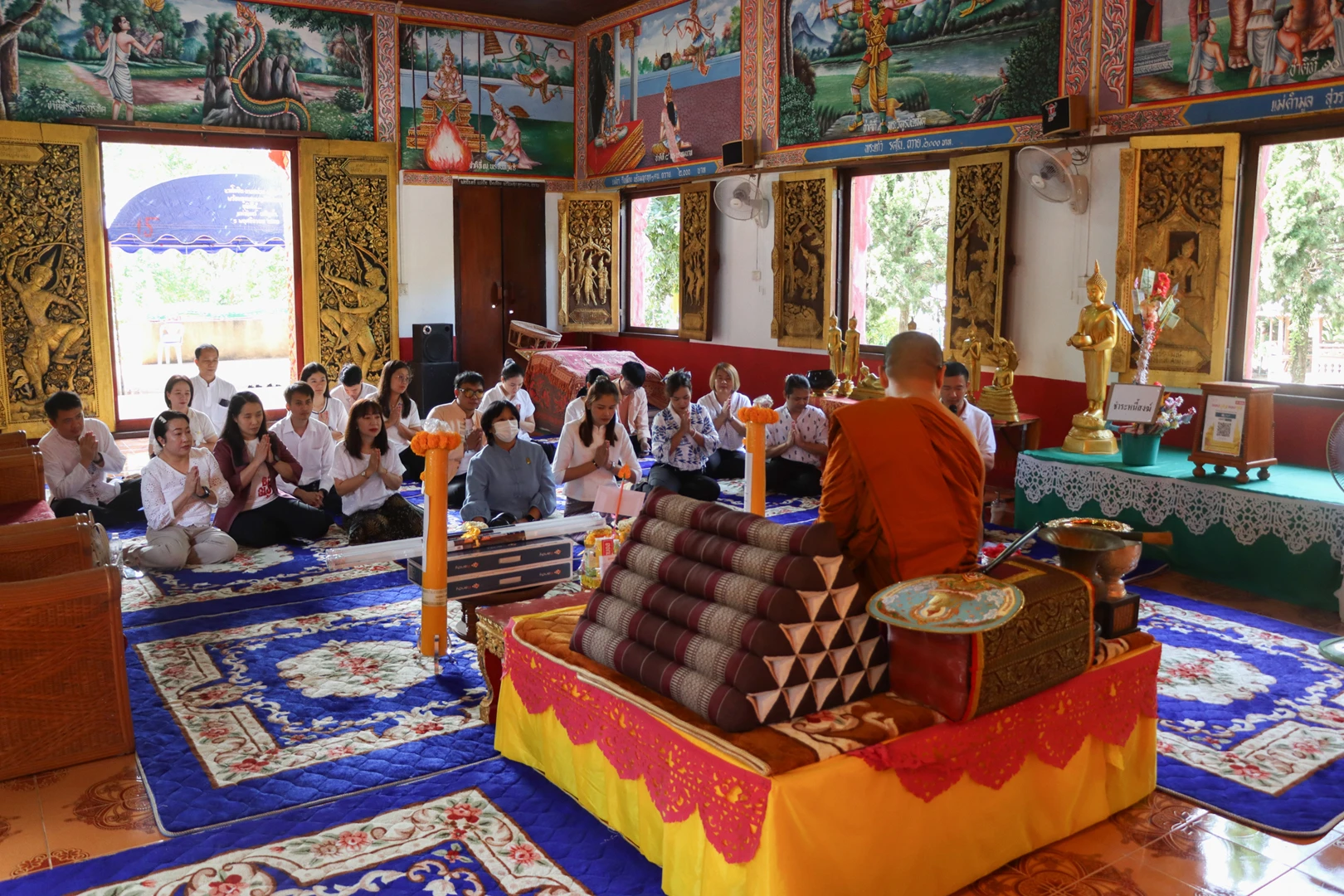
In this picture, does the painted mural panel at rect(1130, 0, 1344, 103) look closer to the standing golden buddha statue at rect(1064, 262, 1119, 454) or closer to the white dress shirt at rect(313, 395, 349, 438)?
the standing golden buddha statue at rect(1064, 262, 1119, 454)

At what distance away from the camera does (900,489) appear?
3.41m

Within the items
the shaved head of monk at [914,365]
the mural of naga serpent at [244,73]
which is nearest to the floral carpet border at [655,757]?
the shaved head of monk at [914,365]

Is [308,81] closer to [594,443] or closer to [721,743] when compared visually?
[594,443]

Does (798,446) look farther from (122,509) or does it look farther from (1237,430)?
(122,509)

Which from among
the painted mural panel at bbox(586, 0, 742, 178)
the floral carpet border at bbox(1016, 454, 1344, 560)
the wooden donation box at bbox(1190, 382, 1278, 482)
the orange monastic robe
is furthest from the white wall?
the orange monastic robe

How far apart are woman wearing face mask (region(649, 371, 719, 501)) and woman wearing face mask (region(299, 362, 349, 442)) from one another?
270 cm

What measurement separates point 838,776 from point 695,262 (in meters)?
10.1

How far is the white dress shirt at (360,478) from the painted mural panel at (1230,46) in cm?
608

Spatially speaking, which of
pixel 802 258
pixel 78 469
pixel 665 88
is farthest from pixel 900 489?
pixel 665 88

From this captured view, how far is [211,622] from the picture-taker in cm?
574

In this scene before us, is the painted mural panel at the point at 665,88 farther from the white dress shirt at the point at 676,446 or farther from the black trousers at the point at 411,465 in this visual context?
the black trousers at the point at 411,465

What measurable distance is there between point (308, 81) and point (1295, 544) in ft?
36.4

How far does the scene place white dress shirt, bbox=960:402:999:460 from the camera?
7.84 m

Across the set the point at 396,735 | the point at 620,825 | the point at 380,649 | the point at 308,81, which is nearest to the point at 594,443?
the point at 380,649
